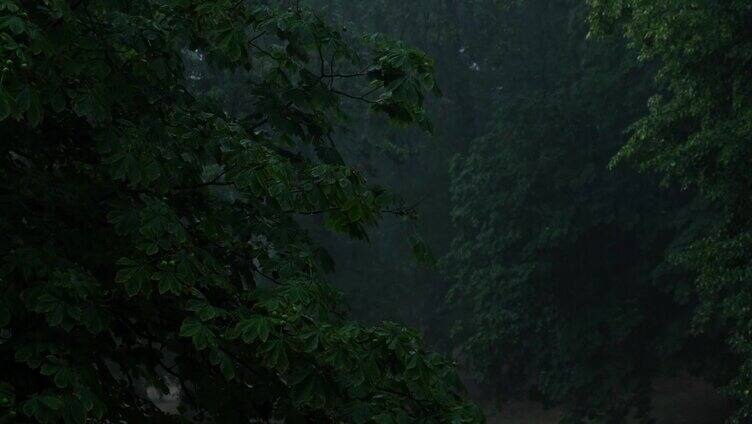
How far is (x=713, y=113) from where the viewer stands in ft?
57.2

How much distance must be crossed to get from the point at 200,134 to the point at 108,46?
79 cm

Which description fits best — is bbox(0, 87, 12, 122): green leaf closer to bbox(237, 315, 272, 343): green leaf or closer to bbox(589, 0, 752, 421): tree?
bbox(237, 315, 272, 343): green leaf

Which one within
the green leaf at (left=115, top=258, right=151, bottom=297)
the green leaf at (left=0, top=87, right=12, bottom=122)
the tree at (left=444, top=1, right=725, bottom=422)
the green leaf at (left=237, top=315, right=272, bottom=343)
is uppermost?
the tree at (left=444, top=1, right=725, bottom=422)

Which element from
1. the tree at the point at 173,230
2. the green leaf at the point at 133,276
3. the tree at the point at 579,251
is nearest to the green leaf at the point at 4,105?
the tree at the point at 173,230

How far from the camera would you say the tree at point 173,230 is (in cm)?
538

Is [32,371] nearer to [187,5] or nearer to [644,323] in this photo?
[187,5]

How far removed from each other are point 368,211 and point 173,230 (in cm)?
118

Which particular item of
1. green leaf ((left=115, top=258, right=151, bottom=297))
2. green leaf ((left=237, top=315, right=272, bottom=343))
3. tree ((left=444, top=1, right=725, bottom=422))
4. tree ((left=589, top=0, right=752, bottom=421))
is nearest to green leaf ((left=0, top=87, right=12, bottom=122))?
green leaf ((left=115, top=258, right=151, bottom=297))

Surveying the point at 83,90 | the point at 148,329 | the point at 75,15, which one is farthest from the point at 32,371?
the point at 75,15

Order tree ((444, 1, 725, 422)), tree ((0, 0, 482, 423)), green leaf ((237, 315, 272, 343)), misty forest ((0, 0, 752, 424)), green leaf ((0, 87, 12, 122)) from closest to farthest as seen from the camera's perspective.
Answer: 1. green leaf ((0, 87, 12, 122))
2. green leaf ((237, 315, 272, 343))
3. tree ((0, 0, 482, 423))
4. misty forest ((0, 0, 752, 424))
5. tree ((444, 1, 725, 422))

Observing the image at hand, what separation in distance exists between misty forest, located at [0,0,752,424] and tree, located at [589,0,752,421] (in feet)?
0.19

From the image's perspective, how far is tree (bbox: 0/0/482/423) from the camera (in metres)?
5.38

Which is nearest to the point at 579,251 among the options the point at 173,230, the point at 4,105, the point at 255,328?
the point at 173,230

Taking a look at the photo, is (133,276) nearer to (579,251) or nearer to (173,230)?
(173,230)
